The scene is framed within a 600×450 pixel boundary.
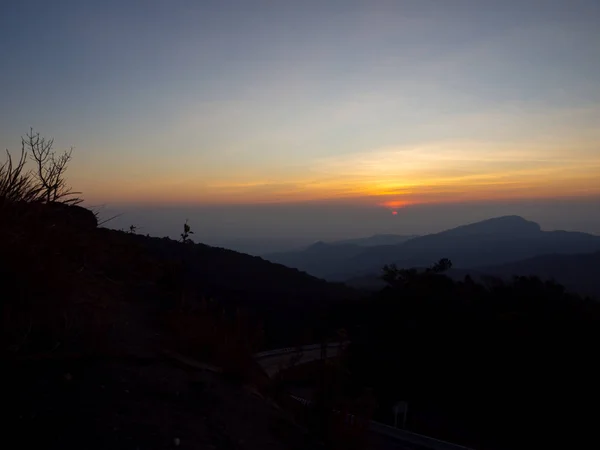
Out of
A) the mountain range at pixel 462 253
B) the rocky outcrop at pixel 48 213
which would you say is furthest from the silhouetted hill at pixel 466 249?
the rocky outcrop at pixel 48 213

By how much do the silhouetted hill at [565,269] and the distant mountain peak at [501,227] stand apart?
80948 millimetres

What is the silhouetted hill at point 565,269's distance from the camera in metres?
54.7

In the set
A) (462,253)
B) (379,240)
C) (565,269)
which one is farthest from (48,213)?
(379,240)

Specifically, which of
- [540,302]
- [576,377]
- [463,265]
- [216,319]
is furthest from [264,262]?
[463,265]

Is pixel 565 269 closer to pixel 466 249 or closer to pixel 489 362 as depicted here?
pixel 489 362

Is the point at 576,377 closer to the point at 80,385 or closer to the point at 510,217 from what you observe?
the point at 80,385

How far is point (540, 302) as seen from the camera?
20953 mm

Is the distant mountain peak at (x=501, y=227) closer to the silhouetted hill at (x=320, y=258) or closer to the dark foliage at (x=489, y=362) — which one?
the silhouetted hill at (x=320, y=258)

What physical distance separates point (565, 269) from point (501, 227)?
380 ft

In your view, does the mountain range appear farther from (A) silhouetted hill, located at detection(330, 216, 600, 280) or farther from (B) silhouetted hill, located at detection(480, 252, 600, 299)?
(B) silhouetted hill, located at detection(480, 252, 600, 299)

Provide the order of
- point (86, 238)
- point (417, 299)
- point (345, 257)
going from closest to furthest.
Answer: point (86, 238)
point (417, 299)
point (345, 257)

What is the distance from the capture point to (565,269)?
211 ft

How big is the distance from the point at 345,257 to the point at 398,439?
130979 millimetres

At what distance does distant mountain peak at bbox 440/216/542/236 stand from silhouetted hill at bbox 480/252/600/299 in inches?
3187
